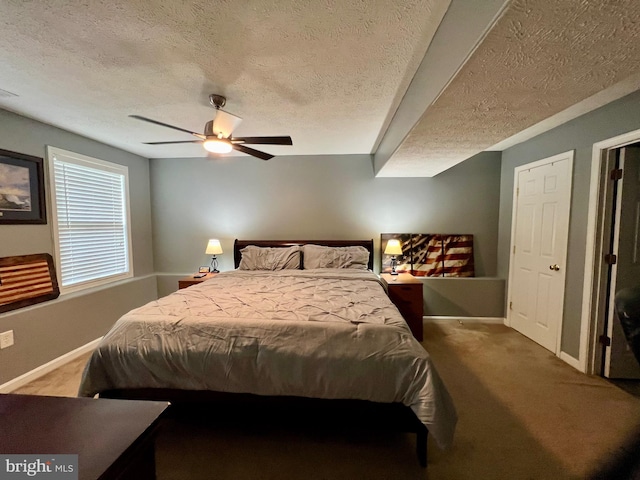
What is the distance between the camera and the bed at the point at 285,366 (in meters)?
1.60

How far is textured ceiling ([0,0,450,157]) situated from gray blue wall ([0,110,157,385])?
0.21 meters

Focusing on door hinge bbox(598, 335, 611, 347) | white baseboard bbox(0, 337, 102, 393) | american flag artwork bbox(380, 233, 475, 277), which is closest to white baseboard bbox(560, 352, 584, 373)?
door hinge bbox(598, 335, 611, 347)

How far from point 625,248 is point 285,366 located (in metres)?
2.94

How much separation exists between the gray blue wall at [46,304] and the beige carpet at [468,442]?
1.14ft

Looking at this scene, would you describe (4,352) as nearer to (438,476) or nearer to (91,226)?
(91,226)

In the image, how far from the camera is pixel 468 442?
69.9 inches

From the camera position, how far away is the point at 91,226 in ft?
11.0

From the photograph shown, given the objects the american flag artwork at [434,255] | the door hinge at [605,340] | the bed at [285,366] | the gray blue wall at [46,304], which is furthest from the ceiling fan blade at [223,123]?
the door hinge at [605,340]

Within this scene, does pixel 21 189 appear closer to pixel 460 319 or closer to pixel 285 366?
pixel 285 366

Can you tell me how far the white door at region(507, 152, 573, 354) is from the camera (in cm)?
282

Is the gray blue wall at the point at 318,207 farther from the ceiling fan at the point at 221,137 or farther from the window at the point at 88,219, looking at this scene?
the ceiling fan at the point at 221,137

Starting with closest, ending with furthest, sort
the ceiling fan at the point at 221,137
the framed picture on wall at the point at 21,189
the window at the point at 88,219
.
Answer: the ceiling fan at the point at 221,137
the framed picture on wall at the point at 21,189
the window at the point at 88,219

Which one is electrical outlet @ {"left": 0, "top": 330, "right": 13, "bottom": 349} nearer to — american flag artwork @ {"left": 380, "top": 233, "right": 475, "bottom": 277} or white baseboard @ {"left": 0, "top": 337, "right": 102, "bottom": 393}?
white baseboard @ {"left": 0, "top": 337, "right": 102, "bottom": 393}

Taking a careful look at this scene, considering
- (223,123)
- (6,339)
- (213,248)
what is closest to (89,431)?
(223,123)
